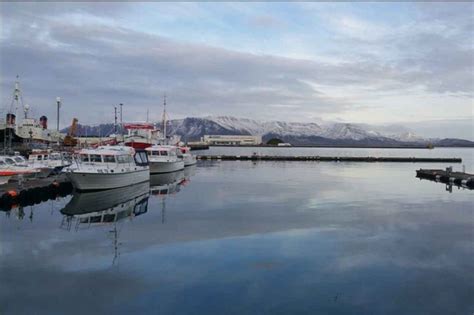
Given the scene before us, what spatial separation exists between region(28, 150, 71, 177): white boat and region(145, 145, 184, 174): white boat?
867 cm

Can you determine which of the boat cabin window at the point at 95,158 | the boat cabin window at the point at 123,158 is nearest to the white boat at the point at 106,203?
the boat cabin window at the point at 123,158

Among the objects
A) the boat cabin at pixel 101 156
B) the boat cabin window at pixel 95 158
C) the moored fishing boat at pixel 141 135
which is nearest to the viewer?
the boat cabin at pixel 101 156

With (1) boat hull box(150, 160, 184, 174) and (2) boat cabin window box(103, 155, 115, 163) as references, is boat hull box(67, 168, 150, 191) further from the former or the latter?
(1) boat hull box(150, 160, 184, 174)

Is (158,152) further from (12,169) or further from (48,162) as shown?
(12,169)

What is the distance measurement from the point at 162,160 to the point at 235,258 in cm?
3675

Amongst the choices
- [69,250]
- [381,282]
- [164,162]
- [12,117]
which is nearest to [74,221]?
[69,250]

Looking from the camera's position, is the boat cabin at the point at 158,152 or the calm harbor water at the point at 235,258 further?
the boat cabin at the point at 158,152

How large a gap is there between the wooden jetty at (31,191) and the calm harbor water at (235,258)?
5.45ft

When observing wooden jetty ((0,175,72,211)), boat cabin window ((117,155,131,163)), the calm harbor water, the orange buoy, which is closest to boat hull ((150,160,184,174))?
boat cabin window ((117,155,131,163))

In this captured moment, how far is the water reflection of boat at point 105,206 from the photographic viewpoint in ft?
74.8

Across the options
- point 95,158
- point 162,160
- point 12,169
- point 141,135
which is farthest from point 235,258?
point 141,135

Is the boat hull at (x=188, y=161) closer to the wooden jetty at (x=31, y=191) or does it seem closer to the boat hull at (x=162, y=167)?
the boat hull at (x=162, y=167)

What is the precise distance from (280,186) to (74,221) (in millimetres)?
20513

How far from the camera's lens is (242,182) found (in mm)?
42625
